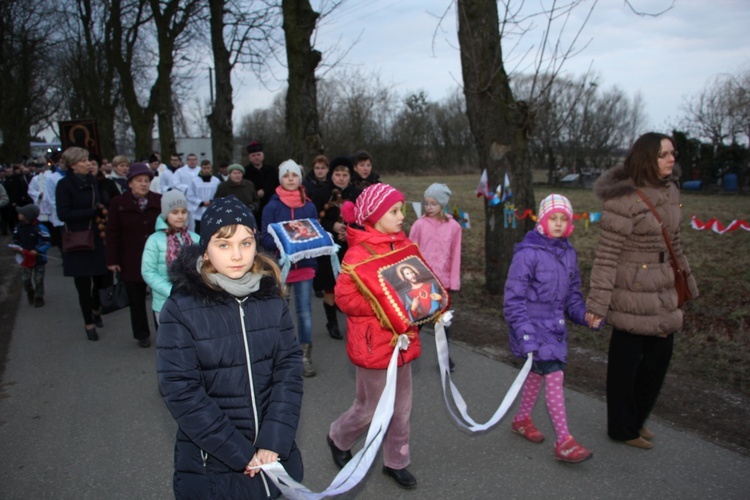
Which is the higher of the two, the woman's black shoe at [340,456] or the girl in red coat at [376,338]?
the girl in red coat at [376,338]

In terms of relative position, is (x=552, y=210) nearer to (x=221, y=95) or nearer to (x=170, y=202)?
(x=170, y=202)

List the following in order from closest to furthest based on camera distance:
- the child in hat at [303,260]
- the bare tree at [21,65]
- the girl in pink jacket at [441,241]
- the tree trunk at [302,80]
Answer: the girl in pink jacket at [441,241] → the child in hat at [303,260] → the tree trunk at [302,80] → the bare tree at [21,65]

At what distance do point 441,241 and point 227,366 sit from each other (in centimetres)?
322

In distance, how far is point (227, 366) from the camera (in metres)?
2.42

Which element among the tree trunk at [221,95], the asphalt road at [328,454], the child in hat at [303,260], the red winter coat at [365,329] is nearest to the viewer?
the red winter coat at [365,329]

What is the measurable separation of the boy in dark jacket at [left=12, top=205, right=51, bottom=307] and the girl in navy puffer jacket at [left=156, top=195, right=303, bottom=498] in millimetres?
7202

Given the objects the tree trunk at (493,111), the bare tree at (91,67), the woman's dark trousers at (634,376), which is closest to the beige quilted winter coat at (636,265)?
the woman's dark trousers at (634,376)

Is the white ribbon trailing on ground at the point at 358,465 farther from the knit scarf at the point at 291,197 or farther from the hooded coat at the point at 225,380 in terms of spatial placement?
the knit scarf at the point at 291,197

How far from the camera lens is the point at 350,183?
662 centimetres

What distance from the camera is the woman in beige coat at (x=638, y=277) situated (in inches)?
150

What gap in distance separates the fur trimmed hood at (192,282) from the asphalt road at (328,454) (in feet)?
5.70

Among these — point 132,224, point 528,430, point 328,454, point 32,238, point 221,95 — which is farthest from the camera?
point 221,95

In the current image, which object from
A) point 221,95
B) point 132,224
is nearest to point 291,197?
point 132,224

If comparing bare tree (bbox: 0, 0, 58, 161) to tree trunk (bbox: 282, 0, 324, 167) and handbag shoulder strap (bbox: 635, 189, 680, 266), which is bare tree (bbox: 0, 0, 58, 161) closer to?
tree trunk (bbox: 282, 0, 324, 167)
